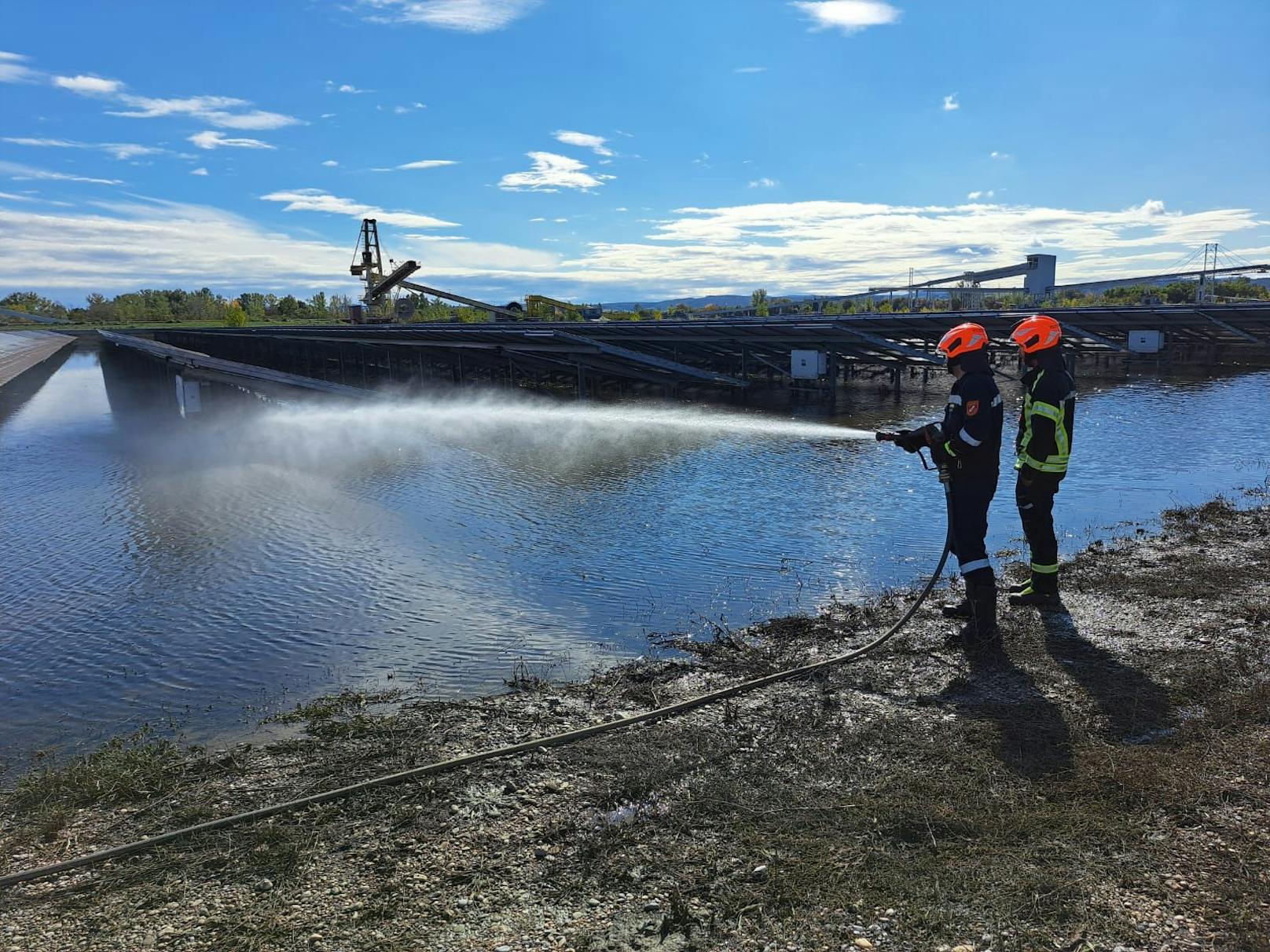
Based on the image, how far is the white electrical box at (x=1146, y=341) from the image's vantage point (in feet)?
98.1

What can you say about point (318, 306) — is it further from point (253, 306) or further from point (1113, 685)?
point (1113, 685)

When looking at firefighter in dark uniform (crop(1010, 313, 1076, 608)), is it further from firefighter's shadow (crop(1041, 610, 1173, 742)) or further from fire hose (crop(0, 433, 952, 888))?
fire hose (crop(0, 433, 952, 888))

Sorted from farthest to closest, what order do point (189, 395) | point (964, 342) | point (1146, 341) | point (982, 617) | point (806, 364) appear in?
point (1146, 341), point (806, 364), point (189, 395), point (964, 342), point (982, 617)

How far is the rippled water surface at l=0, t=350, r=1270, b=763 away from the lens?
706 centimetres

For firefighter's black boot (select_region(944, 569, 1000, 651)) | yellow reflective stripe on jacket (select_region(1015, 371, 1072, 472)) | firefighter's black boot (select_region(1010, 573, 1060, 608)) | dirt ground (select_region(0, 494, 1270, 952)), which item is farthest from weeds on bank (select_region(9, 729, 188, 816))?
yellow reflective stripe on jacket (select_region(1015, 371, 1072, 472))

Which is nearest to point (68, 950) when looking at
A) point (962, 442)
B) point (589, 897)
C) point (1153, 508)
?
point (589, 897)

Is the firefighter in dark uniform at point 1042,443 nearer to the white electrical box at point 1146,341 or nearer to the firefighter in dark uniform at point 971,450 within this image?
the firefighter in dark uniform at point 971,450

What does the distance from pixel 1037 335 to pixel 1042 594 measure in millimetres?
2404

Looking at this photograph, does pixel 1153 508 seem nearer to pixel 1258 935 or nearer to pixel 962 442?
pixel 962 442

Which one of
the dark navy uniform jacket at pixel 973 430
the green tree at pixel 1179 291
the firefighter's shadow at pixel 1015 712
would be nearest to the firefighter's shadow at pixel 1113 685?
the firefighter's shadow at pixel 1015 712

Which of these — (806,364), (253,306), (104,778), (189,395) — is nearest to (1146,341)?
(806,364)

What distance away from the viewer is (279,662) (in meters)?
7.14

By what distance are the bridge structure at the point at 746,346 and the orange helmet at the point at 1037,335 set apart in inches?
693

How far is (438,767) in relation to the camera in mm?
4754
